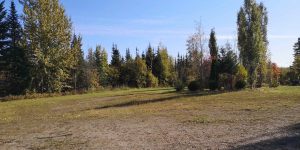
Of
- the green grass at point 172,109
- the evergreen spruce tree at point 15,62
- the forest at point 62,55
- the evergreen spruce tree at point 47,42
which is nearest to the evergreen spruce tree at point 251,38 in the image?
the forest at point 62,55

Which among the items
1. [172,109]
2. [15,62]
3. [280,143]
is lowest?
[280,143]

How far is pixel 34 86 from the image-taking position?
4788 centimetres

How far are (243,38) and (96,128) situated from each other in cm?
2759

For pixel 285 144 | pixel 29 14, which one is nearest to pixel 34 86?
pixel 29 14

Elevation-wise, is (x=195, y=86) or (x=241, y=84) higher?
(x=241, y=84)

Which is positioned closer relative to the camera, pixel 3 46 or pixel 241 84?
pixel 241 84

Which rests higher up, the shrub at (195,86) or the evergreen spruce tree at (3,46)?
the evergreen spruce tree at (3,46)

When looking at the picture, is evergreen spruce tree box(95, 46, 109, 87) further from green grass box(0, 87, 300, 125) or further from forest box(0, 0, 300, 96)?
green grass box(0, 87, 300, 125)

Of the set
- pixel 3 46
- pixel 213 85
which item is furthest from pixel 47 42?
pixel 213 85

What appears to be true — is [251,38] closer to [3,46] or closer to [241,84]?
[241,84]

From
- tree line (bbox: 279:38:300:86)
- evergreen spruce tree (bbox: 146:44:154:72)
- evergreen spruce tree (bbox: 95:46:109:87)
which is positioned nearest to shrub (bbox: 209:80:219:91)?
tree line (bbox: 279:38:300:86)

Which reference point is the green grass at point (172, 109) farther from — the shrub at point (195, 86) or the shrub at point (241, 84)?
the shrub at point (195, 86)

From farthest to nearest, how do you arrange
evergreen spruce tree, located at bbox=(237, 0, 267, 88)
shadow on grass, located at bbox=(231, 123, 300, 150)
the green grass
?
evergreen spruce tree, located at bbox=(237, 0, 267, 88)
the green grass
shadow on grass, located at bbox=(231, 123, 300, 150)

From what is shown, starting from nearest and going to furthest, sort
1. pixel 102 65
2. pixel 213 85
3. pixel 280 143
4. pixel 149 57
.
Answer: pixel 280 143 < pixel 213 85 < pixel 102 65 < pixel 149 57
